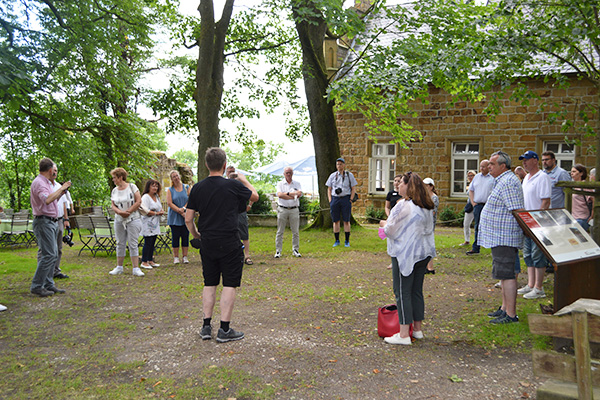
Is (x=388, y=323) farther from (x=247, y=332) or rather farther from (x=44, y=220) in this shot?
(x=44, y=220)

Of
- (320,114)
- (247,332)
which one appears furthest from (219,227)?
(320,114)

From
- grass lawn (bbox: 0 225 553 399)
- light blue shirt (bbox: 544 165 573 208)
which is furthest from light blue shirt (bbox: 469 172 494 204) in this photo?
light blue shirt (bbox: 544 165 573 208)

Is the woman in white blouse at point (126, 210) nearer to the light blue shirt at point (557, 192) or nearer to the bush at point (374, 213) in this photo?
the light blue shirt at point (557, 192)

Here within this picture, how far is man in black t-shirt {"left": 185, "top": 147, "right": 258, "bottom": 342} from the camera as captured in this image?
5.12 metres

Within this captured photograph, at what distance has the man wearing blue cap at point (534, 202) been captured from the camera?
6.86 metres

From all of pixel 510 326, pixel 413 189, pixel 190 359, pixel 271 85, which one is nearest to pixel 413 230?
pixel 413 189

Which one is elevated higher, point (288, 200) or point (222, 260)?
point (288, 200)

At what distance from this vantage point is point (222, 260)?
A: 5168 mm

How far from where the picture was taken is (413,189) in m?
5.07

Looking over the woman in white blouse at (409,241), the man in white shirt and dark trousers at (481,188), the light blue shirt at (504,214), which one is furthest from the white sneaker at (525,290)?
the woman in white blouse at (409,241)

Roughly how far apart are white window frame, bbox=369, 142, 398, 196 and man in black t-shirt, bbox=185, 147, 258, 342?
15.2m

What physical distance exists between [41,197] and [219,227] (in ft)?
11.9

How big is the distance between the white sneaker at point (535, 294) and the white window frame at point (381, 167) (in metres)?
13.0

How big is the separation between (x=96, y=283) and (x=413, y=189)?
5.90 m
